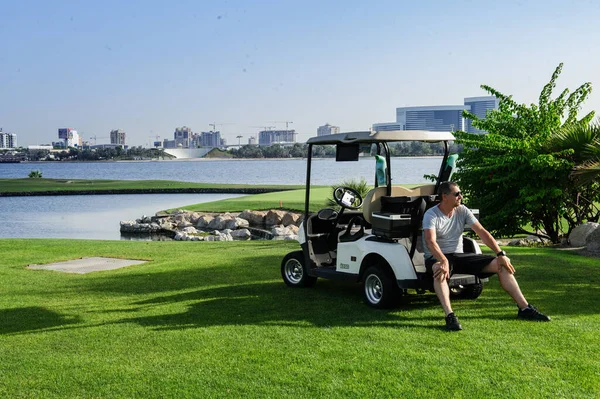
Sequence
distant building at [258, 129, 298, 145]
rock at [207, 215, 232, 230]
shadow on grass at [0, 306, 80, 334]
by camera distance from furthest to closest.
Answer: distant building at [258, 129, 298, 145], rock at [207, 215, 232, 230], shadow on grass at [0, 306, 80, 334]

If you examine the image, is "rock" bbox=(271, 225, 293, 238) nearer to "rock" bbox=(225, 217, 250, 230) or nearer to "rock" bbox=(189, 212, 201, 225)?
"rock" bbox=(225, 217, 250, 230)

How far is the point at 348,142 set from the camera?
844cm

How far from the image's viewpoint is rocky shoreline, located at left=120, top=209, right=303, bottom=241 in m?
25.3

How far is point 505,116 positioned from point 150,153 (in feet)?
595

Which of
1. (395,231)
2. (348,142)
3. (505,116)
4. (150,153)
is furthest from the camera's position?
(150,153)

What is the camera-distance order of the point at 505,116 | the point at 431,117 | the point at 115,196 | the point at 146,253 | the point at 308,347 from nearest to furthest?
the point at 308,347
the point at 146,253
the point at 505,116
the point at 431,117
the point at 115,196

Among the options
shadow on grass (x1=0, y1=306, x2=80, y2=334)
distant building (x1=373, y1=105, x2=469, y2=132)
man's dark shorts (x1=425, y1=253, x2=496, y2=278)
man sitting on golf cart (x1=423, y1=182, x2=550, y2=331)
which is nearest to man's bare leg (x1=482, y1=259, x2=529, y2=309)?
man sitting on golf cart (x1=423, y1=182, x2=550, y2=331)

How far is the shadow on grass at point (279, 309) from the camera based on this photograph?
7.27 metres

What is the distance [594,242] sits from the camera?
42.1 feet

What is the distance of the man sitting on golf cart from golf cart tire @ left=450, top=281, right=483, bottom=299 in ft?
2.37

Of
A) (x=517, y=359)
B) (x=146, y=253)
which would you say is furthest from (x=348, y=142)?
(x=146, y=253)

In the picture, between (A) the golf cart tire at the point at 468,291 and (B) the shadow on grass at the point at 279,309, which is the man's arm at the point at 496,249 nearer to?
(B) the shadow on grass at the point at 279,309

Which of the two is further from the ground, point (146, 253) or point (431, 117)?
point (431, 117)

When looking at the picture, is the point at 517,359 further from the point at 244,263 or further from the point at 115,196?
the point at 115,196
